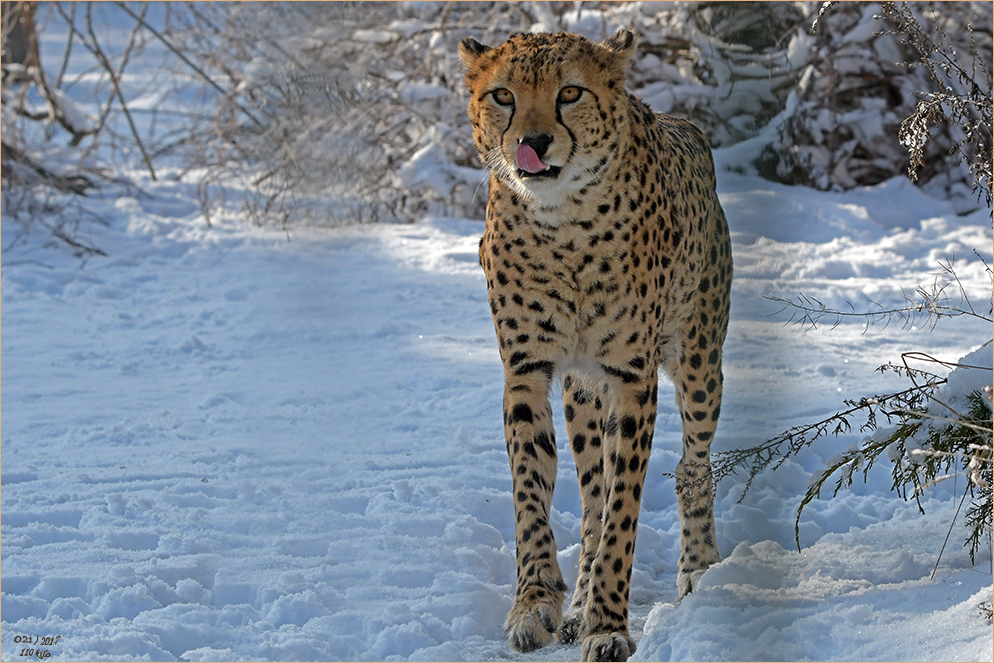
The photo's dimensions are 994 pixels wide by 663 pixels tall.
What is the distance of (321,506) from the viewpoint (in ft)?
14.1

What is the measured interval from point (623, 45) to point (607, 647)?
1.85 meters

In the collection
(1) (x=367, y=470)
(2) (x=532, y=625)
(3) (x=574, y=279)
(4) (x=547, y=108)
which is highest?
(4) (x=547, y=108)

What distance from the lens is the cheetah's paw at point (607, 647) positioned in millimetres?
3238

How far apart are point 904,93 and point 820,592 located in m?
7.50

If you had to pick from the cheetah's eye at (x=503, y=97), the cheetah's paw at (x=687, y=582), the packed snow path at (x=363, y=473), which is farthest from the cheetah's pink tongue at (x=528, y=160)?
the cheetah's paw at (x=687, y=582)

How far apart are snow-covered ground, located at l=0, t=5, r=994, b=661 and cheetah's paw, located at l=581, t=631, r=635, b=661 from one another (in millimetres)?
148

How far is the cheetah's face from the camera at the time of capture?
3.23 m

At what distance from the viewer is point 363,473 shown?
4637mm

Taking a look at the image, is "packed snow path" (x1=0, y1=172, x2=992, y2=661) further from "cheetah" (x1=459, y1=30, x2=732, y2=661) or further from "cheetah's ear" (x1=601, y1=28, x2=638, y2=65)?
"cheetah's ear" (x1=601, y1=28, x2=638, y2=65)

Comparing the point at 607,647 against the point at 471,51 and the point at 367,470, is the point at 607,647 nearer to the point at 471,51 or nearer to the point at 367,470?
the point at 367,470

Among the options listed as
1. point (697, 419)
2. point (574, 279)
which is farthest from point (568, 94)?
point (697, 419)

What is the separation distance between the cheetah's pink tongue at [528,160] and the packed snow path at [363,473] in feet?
2.05

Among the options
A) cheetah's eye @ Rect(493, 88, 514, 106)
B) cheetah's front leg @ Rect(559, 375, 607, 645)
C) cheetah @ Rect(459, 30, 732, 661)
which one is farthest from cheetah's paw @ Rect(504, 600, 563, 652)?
cheetah's eye @ Rect(493, 88, 514, 106)

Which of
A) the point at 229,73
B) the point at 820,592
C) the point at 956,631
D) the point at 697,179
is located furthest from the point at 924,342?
the point at 229,73
